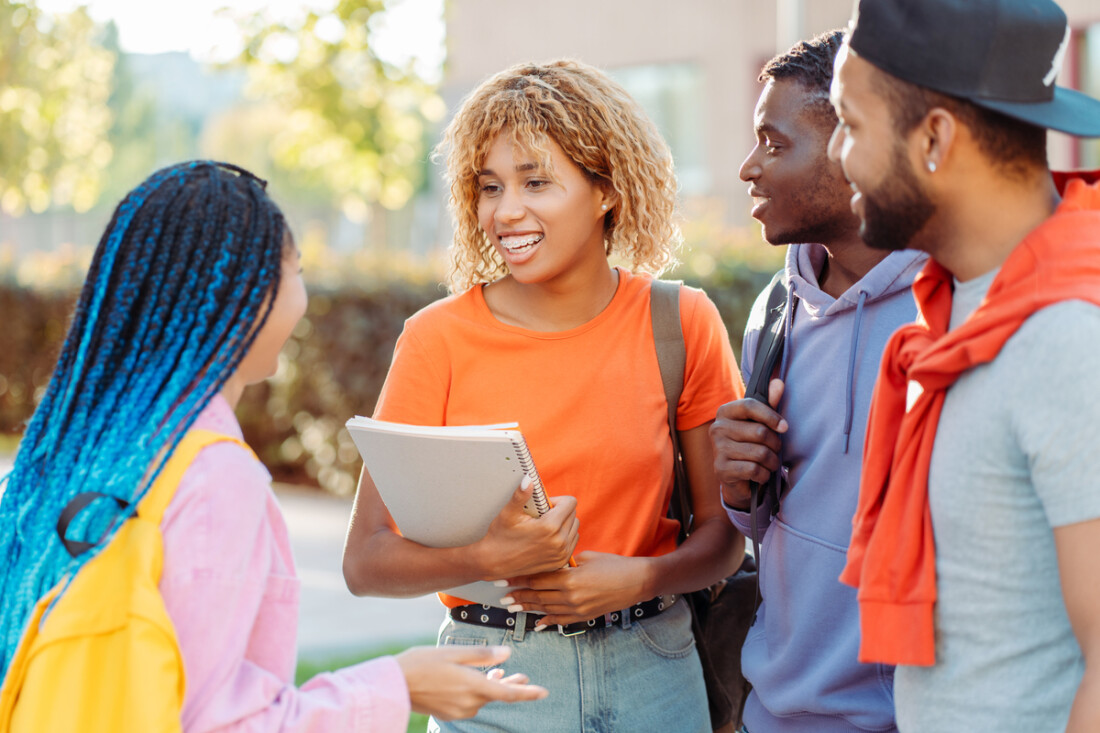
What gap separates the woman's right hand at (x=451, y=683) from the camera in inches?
70.3

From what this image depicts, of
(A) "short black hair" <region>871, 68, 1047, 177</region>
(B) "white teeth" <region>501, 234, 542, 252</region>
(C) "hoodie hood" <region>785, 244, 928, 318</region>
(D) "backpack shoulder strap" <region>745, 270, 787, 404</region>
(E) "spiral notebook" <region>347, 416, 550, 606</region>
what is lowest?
(E) "spiral notebook" <region>347, 416, 550, 606</region>

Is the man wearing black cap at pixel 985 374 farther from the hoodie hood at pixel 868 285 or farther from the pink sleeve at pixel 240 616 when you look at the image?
the pink sleeve at pixel 240 616

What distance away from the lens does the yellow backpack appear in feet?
4.94

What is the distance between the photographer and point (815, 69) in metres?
2.34

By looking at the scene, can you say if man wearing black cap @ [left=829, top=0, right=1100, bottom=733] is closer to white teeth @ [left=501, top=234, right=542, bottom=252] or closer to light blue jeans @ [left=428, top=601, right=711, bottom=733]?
light blue jeans @ [left=428, top=601, right=711, bottom=733]

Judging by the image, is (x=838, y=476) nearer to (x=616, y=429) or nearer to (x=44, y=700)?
(x=616, y=429)

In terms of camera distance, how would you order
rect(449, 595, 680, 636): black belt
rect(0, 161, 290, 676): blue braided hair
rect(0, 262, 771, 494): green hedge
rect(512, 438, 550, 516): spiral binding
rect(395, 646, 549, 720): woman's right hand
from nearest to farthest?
rect(0, 161, 290, 676): blue braided hair
rect(395, 646, 549, 720): woman's right hand
rect(512, 438, 550, 516): spiral binding
rect(449, 595, 680, 636): black belt
rect(0, 262, 771, 494): green hedge

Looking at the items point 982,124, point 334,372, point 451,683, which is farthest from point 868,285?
point 334,372

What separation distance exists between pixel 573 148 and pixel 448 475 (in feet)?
2.86

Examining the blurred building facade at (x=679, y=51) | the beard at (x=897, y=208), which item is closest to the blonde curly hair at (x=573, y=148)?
Answer: the beard at (x=897, y=208)

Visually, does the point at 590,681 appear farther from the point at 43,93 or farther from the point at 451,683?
the point at 43,93

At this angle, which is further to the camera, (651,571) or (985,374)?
(651,571)

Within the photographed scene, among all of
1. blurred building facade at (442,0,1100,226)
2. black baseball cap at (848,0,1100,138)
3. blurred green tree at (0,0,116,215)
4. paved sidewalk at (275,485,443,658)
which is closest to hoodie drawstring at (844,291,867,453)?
black baseball cap at (848,0,1100,138)

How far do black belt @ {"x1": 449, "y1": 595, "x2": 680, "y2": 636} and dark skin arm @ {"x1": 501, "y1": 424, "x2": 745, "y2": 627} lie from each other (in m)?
0.06
